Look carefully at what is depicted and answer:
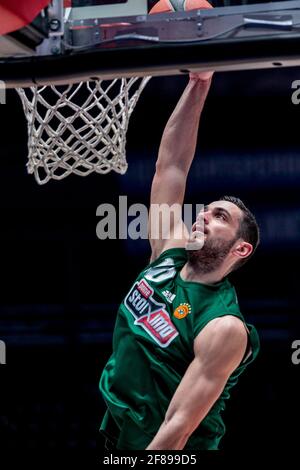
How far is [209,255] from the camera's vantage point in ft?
11.0

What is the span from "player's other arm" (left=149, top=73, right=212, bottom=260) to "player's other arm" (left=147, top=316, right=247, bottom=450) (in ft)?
1.50

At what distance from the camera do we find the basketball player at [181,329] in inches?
121

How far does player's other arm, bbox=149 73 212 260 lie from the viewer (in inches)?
135

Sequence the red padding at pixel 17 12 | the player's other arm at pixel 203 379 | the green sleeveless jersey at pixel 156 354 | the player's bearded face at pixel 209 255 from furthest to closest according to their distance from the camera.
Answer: the player's bearded face at pixel 209 255 < the green sleeveless jersey at pixel 156 354 < the player's other arm at pixel 203 379 < the red padding at pixel 17 12

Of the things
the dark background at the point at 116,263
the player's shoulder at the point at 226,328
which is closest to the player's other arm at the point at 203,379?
the player's shoulder at the point at 226,328

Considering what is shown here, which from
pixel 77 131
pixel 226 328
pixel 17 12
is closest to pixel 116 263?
pixel 77 131

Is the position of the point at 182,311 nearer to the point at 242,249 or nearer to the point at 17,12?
the point at 242,249

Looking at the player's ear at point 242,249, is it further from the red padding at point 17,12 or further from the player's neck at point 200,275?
the red padding at point 17,12

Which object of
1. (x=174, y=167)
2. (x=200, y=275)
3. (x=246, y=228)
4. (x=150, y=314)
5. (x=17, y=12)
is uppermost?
(x=17, y=12)

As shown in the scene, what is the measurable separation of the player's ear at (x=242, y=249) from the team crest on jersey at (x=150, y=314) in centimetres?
34

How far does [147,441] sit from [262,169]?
304 centimetres

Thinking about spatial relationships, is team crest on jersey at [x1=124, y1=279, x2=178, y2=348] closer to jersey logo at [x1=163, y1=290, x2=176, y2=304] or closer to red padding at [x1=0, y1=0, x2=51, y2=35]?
jersey logo at [x1=163, y1=290, x2=176, y2=304]

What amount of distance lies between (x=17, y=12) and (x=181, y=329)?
1.35 m

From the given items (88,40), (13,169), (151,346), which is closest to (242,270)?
(13,169)
